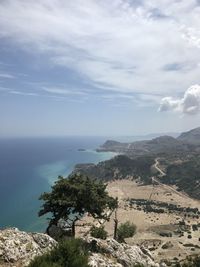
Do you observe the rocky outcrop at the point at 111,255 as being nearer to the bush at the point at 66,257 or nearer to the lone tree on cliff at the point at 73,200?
the bush at the point at 66,257

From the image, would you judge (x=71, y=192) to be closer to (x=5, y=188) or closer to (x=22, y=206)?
(x=22, y=206)

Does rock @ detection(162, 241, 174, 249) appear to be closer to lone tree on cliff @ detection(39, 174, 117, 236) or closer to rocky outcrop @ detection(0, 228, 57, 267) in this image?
lone tree on cliff @ detection(39, 174, 117, 236)

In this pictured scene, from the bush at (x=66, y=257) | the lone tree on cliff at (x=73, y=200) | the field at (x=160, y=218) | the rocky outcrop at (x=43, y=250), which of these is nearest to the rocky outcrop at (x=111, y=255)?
the rocky outcrop at (x=43, y=250)

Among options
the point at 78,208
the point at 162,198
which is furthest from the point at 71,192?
the point at 162,198

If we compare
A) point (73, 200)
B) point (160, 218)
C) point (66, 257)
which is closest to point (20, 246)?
point (66, 257)

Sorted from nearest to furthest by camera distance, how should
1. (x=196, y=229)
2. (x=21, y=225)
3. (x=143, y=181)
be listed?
(x=196, y=229), (x=21, y=225), (x=143, y=181)

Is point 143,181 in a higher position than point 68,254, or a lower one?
lower

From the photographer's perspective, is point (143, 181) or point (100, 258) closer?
point (100, 258)
